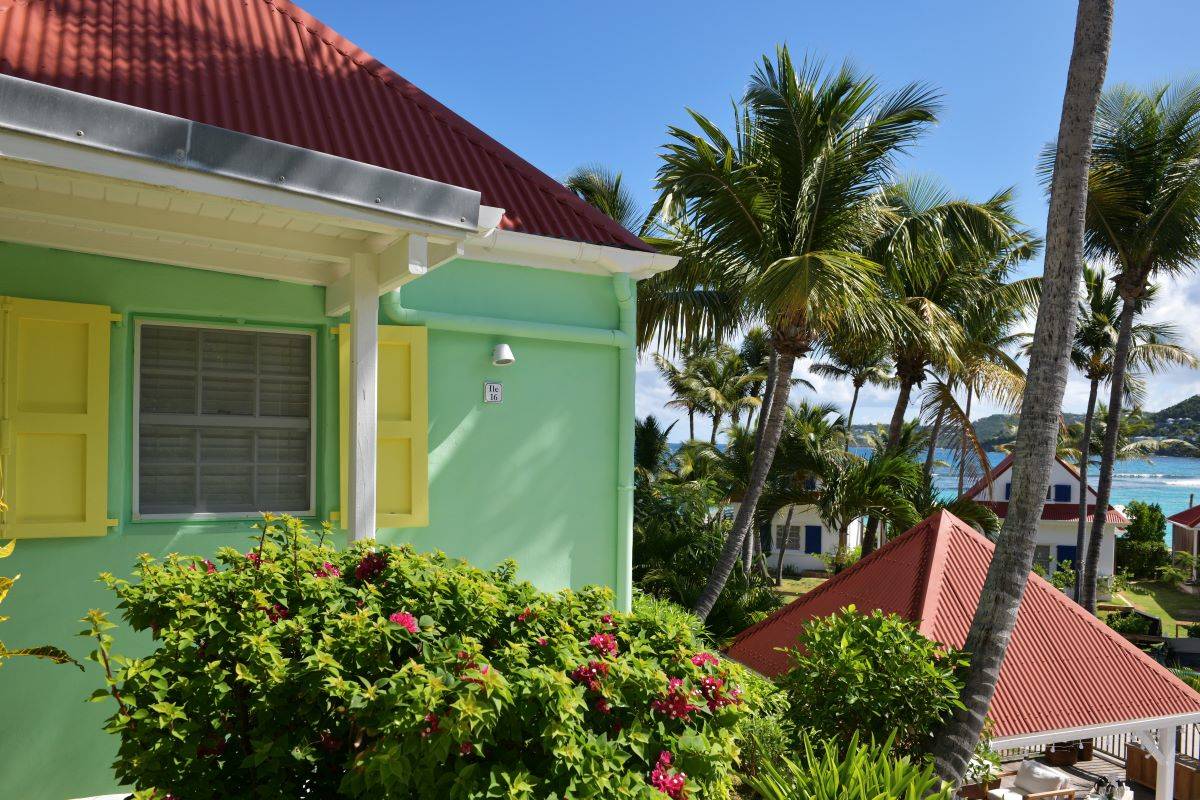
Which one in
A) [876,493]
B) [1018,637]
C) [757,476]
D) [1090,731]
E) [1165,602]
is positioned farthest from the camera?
[1165,602]

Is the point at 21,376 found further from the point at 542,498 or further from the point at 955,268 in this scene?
the point at 955,268

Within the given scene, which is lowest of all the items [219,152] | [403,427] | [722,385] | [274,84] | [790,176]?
[403,427]

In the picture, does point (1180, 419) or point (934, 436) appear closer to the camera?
point (934, 436)

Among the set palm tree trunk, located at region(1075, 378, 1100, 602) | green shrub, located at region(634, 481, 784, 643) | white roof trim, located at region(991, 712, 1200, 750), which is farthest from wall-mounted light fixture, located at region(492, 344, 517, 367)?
palm tree trunk, located at region(1075, 378, 1100, 602)

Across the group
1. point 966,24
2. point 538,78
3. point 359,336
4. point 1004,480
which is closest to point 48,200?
point 359,336

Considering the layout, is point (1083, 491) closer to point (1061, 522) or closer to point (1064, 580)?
point (1064, 580)

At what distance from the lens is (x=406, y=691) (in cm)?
260

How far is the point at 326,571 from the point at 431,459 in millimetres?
2335

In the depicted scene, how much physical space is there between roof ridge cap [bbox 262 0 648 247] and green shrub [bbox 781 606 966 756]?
3.58 meters

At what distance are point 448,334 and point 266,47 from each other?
2497 millimetres

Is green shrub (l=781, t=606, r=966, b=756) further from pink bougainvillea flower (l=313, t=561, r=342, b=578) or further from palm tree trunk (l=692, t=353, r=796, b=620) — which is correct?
palm tree trunk (l=692, t=353, r=796, b=620)

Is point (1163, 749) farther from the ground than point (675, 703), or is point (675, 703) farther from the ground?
point (675, 703)

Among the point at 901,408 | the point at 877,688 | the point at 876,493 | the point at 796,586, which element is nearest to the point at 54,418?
the point at 877,688

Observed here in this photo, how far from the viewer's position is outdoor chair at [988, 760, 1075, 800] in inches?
444
